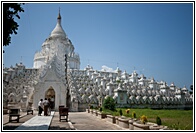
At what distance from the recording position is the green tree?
9.51 meters

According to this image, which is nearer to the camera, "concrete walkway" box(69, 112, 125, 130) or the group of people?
"concrete walkway" box(69, 112, 125, 130)

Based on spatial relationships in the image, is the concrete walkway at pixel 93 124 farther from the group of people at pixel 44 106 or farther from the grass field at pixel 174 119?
the group of people at pixel 44 106

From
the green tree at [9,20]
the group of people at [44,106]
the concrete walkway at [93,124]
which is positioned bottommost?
the concrete walkway at [93,124]

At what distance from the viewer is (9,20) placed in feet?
31.9

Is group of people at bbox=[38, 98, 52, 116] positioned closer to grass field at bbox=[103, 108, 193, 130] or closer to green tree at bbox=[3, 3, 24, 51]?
grass field at bbox=[103, 108, 193, 130]

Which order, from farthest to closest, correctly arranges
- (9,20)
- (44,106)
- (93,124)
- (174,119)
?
(44,106), (174,119), (93,124), (9,20)

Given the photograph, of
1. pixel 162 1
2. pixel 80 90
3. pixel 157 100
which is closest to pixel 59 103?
pixel 80 90

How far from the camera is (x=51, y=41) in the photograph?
191 ft

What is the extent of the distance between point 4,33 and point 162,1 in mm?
6456

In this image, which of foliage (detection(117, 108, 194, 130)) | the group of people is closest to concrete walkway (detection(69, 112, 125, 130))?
foliage (detection(117, 108, 194, 130))

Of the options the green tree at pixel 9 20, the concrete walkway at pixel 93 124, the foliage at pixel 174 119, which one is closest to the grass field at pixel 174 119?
the foliage at pixel 174 119

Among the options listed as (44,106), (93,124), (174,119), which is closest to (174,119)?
(174,119)

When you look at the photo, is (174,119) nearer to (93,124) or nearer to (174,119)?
Answer: (174,119)

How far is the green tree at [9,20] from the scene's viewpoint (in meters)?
9.51
